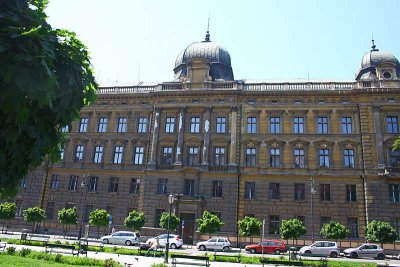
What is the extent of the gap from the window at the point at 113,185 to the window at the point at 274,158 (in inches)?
751

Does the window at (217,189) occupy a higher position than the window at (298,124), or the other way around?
the window at (298,124)

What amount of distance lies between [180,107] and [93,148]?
12691 millimetres

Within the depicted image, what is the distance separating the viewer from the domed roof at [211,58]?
46.9 metres

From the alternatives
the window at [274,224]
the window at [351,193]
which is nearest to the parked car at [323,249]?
the window at [274,224]

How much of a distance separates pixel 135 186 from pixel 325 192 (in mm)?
22274

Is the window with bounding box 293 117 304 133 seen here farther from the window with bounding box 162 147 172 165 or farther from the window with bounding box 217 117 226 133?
the window with bounding box 162 147 172 165

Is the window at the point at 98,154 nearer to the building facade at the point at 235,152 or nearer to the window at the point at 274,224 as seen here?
the building facade at the point at 235,152

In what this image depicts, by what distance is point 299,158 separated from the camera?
4069cm

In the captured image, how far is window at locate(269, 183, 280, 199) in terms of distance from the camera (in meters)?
40.0

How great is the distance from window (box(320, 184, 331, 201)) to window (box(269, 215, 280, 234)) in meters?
5.55

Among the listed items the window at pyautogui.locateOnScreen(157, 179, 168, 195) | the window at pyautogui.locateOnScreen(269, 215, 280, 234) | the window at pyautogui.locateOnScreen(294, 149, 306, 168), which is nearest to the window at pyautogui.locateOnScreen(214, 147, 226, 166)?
the window at pyautogui.locateOnScreen(157, 179, 168, 195)

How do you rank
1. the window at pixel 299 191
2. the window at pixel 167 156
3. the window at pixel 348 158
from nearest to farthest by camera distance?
the window at pixel 299 191
the window at pixel 348 158
the window at pixel 167 156

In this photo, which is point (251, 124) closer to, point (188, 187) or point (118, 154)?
point (188, 187)

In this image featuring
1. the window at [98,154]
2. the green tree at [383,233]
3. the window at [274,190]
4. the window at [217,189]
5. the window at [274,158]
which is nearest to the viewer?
the green tree at [383,233]
